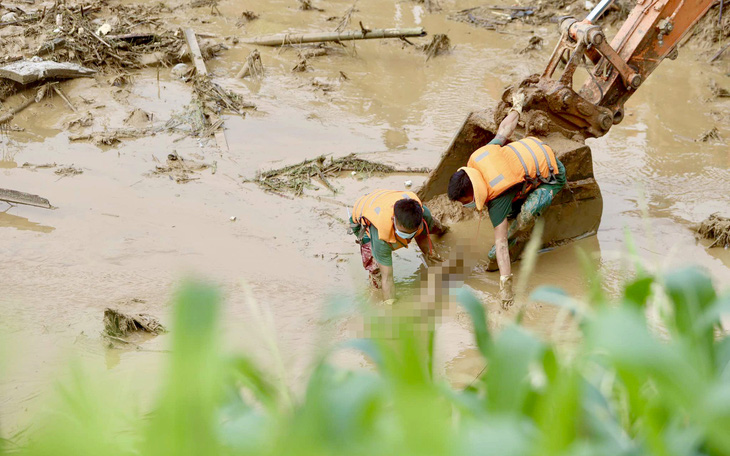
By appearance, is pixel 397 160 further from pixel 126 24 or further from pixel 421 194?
pixel 126 24

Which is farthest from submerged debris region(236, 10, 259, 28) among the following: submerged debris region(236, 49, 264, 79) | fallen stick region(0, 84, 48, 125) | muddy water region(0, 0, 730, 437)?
fallen stick region(0, 84, 48, 125)

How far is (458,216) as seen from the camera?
19.7 feet

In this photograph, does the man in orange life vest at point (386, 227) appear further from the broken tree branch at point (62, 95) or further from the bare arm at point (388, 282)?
the broken tree branch at point (62, 95)

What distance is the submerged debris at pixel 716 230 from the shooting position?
5738mm

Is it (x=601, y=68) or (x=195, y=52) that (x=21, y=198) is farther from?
(x=601, y=68)

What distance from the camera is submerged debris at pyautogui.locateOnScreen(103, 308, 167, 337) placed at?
14.4ft

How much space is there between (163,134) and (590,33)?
4.59m

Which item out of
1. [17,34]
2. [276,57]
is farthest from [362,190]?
[17,34]

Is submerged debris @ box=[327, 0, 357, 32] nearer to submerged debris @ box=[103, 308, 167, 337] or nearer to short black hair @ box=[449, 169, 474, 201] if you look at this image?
short black hair @ box=[449, 169, 474, 201]

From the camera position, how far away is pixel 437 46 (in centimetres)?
1001

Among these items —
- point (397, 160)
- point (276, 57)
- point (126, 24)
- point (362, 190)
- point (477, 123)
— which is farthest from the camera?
point (126, 24)

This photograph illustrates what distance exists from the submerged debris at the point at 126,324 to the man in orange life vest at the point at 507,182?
2251mm

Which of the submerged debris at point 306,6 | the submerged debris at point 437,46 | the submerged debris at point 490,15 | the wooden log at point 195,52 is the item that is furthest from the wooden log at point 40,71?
the submerged debris at point 490,15

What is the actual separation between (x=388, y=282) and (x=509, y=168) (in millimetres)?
1221
